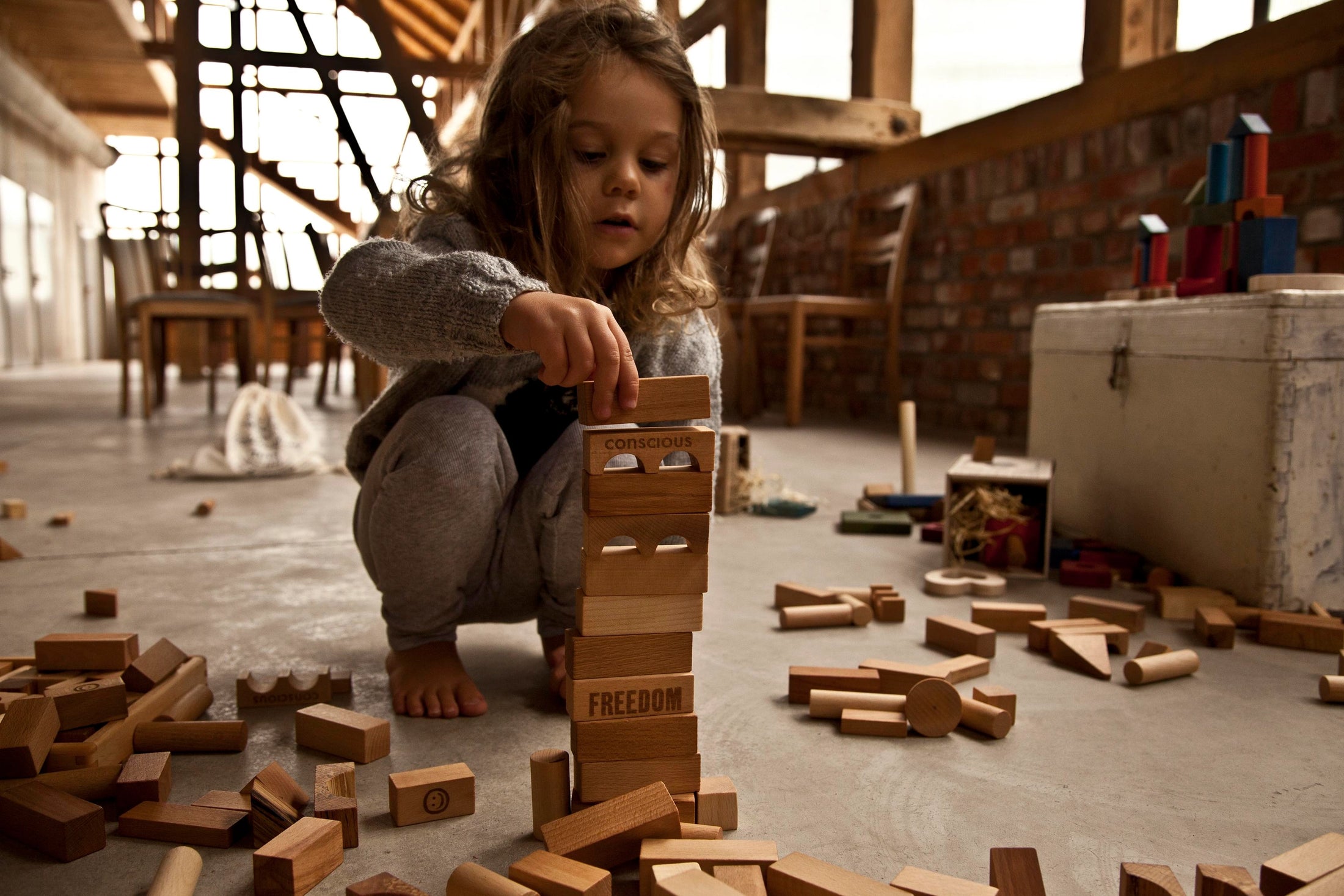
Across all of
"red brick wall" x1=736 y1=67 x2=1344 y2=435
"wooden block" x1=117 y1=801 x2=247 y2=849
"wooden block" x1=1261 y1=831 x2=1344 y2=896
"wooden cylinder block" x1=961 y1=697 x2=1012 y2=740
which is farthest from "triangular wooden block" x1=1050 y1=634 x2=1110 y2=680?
"red brick wall" x1=736 y1=67 x2=1344 y2=435

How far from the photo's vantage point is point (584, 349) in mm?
876

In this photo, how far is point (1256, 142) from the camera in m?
1.94

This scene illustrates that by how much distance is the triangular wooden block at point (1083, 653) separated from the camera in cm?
141

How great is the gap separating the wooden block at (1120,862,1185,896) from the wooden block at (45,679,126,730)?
38.6 inches

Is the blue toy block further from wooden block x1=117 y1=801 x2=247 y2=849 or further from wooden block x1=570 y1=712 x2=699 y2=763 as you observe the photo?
wooden block x1=117 y1=801 x2=247 y2=849

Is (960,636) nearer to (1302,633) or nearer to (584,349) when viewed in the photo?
(1302,633)

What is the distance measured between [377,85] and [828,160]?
6967 millimetres

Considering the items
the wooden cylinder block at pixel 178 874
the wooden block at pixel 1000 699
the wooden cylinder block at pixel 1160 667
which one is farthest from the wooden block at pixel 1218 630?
the wooden cylinder block at pixel 178 874

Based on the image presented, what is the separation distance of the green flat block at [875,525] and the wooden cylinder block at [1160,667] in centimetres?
99

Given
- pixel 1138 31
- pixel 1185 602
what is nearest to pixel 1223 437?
pixel 1185 602

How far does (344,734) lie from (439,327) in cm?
46

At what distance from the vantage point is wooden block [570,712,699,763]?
0.94 meters

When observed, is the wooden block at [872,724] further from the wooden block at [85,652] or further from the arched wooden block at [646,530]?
the wooden block at [85,652]

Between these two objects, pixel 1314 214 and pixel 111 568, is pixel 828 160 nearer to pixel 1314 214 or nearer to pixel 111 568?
pixel 1314 214
